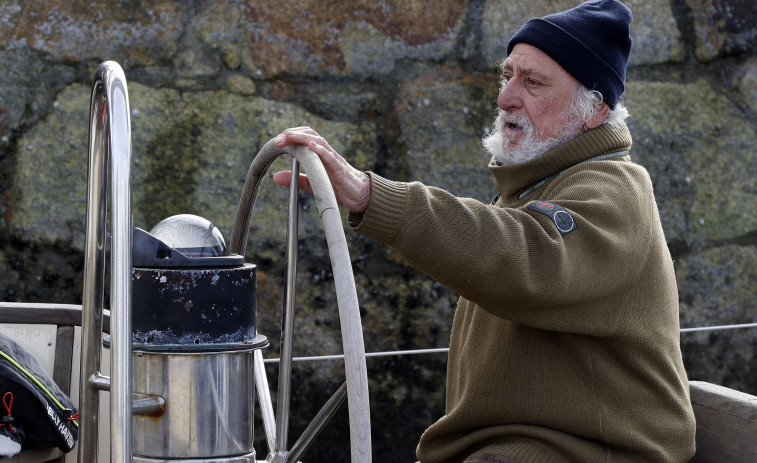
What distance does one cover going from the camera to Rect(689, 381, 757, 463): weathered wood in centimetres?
160

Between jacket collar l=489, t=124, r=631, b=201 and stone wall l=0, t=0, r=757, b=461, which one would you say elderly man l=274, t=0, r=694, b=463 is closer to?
jacket collar l=489, t=124, r=631, b=201

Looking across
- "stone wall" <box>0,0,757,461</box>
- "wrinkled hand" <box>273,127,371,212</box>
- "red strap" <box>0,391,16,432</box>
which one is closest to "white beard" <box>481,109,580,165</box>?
"wrinkled hand" <box>273,127,371,212</box>

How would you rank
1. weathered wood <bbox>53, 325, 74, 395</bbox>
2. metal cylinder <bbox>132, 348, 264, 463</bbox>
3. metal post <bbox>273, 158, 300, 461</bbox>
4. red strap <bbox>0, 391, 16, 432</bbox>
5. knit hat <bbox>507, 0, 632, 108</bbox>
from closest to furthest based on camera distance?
metal cylinder <bbox>132, 348, 264, 463</bbox> < metal post <bbox>273, 158, 300, 461</bbox> < red strap <bbox>0, 391, 16, 432</bbox> < knit hat <bbox>507, 0, 632, 108</bbox> < weathered wood <bbox>53, 325, 74, 395</bbox>

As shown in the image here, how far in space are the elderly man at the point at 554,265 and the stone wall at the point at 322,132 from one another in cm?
57

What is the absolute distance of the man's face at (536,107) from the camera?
5.44ft

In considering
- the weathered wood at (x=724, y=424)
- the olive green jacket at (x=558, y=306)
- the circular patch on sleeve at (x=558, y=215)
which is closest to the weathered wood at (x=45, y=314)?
the olive green jacket at (x=558, y=306)

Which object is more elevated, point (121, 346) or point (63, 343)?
point (121, 346)

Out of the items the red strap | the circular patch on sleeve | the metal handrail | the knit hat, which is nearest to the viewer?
the metal handrail

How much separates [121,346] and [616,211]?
0.79m

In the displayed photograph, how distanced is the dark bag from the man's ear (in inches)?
40.0

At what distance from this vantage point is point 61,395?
168 centimetres

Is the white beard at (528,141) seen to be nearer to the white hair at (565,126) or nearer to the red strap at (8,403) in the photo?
the white hair at (565,126)

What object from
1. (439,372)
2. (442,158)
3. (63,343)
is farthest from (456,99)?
(63,343)

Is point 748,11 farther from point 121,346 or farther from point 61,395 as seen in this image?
point 121,346
